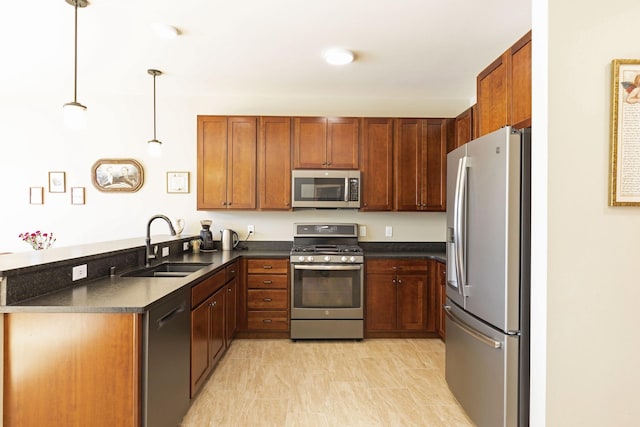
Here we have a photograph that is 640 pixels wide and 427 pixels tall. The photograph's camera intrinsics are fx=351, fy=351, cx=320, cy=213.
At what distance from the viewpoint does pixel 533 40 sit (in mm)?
1704

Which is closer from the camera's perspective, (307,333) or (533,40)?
(533,40)

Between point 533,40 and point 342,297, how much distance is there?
8.92ft

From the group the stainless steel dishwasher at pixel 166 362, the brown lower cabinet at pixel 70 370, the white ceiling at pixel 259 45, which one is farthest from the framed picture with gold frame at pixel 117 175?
the brown lower cabinet at pixel 70 370

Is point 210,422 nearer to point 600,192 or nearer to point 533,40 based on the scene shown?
point 600,192

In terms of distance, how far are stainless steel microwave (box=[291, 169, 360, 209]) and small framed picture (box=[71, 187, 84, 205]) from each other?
8.45 ft

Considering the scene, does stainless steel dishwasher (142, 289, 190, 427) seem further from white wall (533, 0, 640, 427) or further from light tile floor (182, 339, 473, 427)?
white wall (533, 0, 640, 427)

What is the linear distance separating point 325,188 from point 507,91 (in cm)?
213

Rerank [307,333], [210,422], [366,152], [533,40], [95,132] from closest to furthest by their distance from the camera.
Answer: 1. [533,40]
2. [210,422]
3. [307,333]
4. [366,152]
5. [95,132]

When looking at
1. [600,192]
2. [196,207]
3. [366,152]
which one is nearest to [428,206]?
[366,152]

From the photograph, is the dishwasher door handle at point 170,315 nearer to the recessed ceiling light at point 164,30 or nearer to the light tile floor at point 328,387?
the light tile floor at point 328,387

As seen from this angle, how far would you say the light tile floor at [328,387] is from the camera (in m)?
2.29

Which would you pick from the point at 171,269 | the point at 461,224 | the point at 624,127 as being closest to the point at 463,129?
the point at 461,224

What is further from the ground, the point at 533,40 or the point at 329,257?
the point at 533,40

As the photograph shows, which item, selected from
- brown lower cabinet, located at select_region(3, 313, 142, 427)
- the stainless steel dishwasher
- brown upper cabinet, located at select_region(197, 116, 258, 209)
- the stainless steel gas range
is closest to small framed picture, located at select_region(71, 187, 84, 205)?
brown upper cabinet, located at select_region(197, 116, 258, 209)
